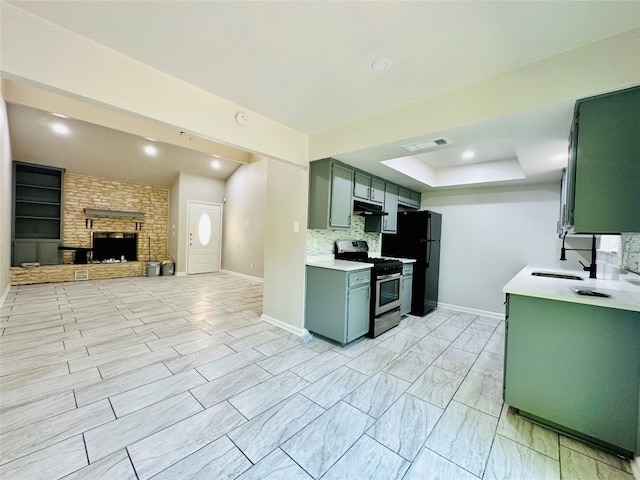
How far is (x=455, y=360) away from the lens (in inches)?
106

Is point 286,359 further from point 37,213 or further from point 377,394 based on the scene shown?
point 37,213

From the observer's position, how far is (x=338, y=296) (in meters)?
2.90

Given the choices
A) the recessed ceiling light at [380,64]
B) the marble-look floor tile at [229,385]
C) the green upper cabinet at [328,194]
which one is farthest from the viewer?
the green upper cabinet at [328,194]

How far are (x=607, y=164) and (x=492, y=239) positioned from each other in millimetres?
2877

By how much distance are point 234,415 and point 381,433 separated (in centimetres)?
103

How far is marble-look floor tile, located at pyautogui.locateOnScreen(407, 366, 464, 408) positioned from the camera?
2.04 metres

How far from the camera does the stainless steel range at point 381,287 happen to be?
3180mm

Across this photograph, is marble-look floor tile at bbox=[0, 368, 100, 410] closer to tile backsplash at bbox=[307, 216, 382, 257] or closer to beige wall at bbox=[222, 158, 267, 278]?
tile backsplash at bbox=[307, 216, 382, 257]

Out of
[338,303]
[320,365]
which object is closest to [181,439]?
[320,365]

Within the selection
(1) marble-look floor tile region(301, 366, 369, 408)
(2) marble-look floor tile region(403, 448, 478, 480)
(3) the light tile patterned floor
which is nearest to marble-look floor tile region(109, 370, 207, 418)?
(3) the light tile patterned floor

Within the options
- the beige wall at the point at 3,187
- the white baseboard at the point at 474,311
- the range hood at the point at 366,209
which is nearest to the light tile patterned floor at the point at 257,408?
the white baseboard at the point at 474,311

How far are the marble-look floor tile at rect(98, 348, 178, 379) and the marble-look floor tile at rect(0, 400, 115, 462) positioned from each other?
47cm

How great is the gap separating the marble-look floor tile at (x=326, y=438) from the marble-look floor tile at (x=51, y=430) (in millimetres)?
1338

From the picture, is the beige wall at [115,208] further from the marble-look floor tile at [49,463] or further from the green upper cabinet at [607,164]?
the green upper cabinet at [607,164]
